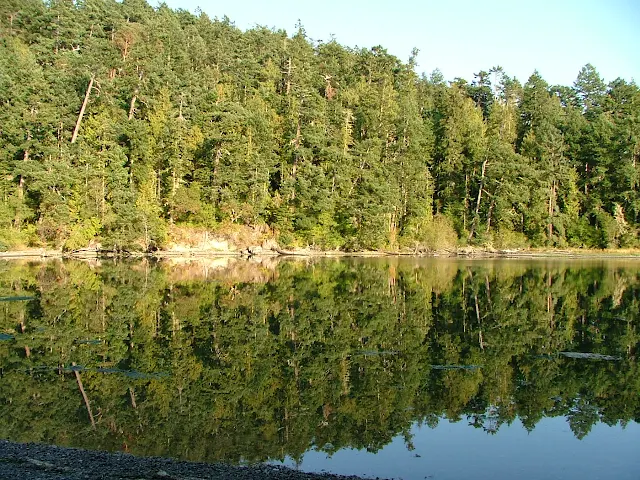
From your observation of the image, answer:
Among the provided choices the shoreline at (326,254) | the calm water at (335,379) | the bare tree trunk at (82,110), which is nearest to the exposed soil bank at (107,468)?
the calm water at (335,379)

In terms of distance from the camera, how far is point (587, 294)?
104ft

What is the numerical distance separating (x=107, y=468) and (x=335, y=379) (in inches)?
284

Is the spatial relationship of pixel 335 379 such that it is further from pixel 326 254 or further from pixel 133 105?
pixel 133 105

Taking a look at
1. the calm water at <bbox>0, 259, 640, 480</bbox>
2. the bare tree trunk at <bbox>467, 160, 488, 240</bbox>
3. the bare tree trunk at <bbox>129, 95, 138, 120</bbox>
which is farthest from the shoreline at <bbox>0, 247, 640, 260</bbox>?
the calm water at <bbox>0, 259, 640, 480</bbox>

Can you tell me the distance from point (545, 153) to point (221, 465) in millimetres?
74867

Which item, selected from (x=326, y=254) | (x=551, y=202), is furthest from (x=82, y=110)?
(x=551, y=202)

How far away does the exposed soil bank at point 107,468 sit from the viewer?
8758 millimetres

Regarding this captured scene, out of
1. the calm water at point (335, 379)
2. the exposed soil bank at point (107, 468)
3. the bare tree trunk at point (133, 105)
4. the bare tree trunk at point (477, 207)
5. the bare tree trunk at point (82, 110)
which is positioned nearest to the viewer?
the exposed soil bank at point (107, 468)

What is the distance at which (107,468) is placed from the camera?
30.3ft

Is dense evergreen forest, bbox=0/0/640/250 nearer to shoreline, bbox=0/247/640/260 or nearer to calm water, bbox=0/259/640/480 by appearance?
shoreline, bbox=0/247/640/260

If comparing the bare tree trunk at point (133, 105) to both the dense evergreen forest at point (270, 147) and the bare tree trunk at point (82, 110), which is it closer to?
the dense evergreen forest at point (270, 147)

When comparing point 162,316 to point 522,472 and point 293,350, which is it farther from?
point 522,472

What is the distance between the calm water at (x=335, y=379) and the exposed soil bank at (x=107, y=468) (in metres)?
0.74

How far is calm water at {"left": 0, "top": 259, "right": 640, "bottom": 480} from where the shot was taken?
1116cm
